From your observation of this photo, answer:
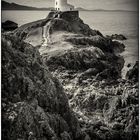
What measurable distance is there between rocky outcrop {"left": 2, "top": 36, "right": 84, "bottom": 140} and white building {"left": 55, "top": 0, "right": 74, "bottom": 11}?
0.47 m

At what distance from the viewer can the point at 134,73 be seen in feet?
14.0

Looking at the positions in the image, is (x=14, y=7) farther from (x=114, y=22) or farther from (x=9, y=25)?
(x=114, y=22)

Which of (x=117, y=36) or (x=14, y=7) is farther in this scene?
(x=117, y=36)

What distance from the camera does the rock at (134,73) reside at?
4270 mm

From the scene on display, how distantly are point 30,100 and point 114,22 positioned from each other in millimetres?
1147

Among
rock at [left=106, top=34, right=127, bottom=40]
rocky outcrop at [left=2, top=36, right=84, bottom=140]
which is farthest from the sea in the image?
rocky outcrop at [left=2, top=36, right=84, bottom=140]

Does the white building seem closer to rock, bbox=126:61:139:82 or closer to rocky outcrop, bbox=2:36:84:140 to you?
rocky outcrop, bbox=2:36:84:140

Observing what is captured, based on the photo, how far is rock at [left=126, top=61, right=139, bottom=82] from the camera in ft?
14.0

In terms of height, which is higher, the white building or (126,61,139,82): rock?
the white building

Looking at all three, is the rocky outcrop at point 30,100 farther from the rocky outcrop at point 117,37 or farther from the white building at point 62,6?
the rocky outcrop at point 117,37

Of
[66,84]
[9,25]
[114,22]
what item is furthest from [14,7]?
[114,22]

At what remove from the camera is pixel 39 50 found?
4234 millimetres

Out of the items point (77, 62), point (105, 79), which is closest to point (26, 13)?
point (77, 62)

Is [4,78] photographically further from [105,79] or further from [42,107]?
[105,79]
